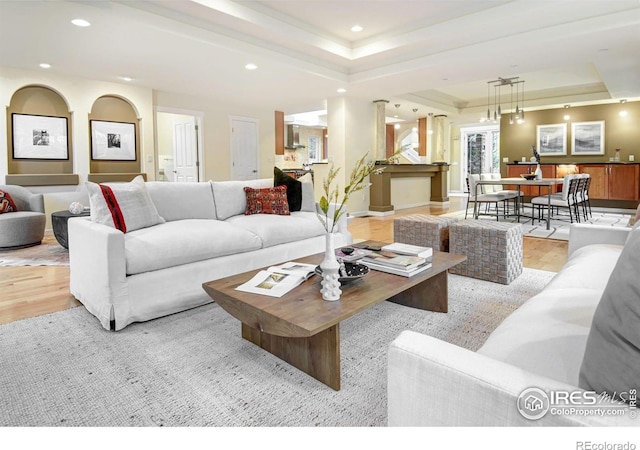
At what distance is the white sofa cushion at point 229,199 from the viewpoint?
3586 millimetres

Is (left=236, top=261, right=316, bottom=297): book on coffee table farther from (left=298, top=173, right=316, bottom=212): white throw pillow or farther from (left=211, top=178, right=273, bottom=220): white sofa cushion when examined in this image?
(left=298, top=173, right=316, bottom=212): white throw pillow

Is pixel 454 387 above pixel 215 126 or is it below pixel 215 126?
below

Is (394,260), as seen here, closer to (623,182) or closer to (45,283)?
(45,283)

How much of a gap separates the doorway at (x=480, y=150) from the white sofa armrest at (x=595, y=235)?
1075cm

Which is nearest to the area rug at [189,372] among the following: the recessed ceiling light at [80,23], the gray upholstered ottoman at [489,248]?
the gray upholstered ottoman at [489,248]

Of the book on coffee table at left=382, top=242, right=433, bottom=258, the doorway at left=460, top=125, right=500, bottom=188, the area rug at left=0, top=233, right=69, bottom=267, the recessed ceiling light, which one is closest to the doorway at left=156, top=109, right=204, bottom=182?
the area rug at left=0, top=233, right=69, bottom=267

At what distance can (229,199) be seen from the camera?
3.66m

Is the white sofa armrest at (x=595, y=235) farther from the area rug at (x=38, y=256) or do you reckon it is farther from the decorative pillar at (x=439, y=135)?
the decorative pillar at (x=439, y=135)

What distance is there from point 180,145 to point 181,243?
5.95 m

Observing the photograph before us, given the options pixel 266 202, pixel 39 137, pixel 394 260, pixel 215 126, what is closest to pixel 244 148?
pixel 215 126

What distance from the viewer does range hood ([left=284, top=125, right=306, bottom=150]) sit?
12828 millimetres
